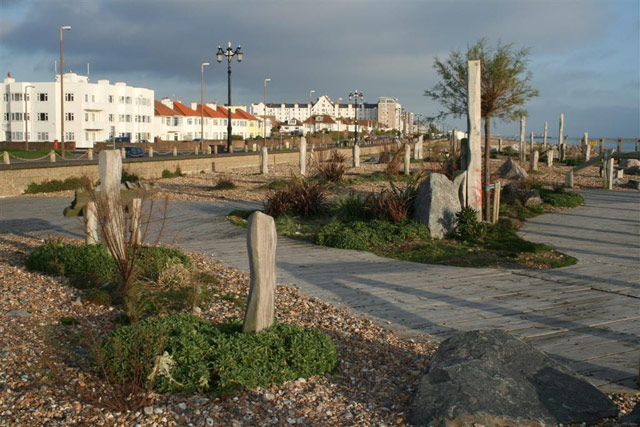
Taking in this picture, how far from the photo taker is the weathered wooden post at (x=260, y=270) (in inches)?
199

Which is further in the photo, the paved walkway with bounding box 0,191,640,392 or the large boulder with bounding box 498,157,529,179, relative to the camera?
the large boulder with bounding box 498,157,529,179

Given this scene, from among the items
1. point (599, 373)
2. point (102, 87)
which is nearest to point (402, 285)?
point (599, 373)

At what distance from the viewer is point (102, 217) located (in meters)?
7.59

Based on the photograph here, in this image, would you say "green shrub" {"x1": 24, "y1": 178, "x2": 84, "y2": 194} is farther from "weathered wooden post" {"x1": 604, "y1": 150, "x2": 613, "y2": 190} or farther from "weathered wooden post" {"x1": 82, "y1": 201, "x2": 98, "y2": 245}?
"weathered wooden post" {"x1": 604, "y1": 150, "x2": 613, "y2": 190}

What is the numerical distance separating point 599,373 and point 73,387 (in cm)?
396

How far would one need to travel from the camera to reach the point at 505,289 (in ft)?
25.8

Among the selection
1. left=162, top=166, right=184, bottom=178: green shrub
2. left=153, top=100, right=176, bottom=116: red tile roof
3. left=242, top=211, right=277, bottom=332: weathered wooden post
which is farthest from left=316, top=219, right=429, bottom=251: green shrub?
left=153, top=100, right=176, bottom=116: red tile roof

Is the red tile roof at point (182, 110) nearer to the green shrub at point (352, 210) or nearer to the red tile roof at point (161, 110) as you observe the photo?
the red tile roof at point (161, 110)


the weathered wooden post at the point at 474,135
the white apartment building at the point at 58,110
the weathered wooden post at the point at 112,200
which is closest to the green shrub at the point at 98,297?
the weathered wooden post at the point at 112,200

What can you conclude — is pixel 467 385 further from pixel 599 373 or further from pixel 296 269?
pixel 296 269

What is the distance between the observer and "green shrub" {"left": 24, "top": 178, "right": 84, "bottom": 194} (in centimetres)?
2109

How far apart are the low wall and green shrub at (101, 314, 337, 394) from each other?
6152 millimetres

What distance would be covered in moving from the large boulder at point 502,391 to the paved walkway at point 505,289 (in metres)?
0.62

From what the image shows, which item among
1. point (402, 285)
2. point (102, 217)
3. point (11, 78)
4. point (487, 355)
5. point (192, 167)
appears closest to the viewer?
point (487, 355)
